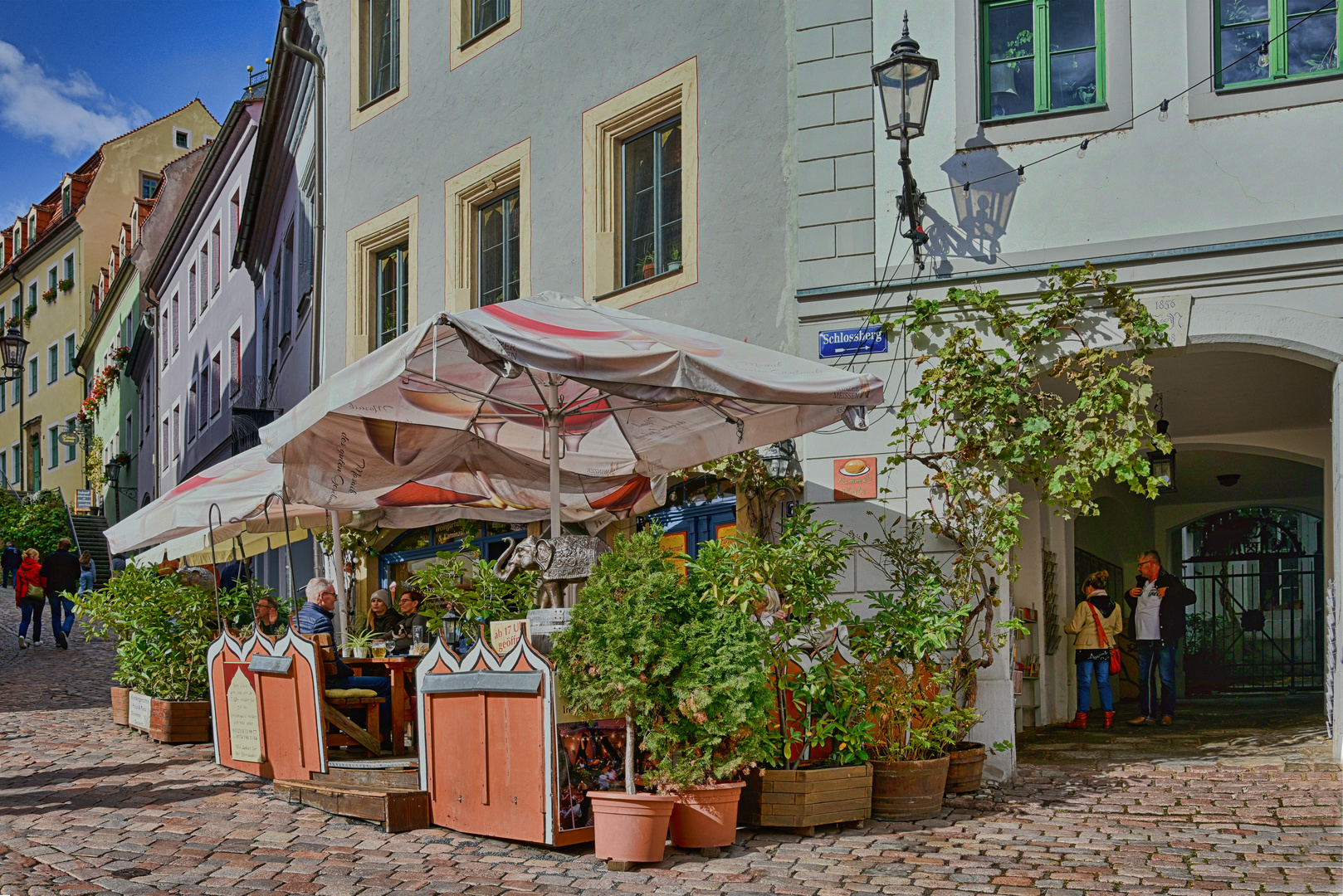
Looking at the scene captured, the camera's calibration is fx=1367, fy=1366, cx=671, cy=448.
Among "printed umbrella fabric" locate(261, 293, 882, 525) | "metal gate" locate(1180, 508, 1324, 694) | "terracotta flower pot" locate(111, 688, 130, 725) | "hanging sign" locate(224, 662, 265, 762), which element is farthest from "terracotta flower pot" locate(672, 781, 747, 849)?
"metal gate" locate(1180, 508, 1324, 694)

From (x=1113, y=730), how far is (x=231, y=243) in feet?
74.6

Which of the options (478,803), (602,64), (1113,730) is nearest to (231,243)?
(602,64)

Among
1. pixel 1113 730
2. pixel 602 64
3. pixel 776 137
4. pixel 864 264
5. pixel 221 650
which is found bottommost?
pixel 1113 730

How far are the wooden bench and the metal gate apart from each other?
1398 centimetres

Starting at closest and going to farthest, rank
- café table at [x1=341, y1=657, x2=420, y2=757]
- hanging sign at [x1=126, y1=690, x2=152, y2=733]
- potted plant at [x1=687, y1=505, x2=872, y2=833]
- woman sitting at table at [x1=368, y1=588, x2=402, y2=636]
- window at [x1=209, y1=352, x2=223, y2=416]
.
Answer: potted plant at [x1=687, y1=505, x2=872, y2=833], café table at [x1=341, y1=657, x2=420, y2=757], hanging sign at [x1=126, y1=690, x2=152, y2=733], woman sitting at table at [x1=368, y1=588, x2=402, y2=636], window at [x1=209, y1=352, x2=223, y2=416]

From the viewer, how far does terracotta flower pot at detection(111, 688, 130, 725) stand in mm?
12508

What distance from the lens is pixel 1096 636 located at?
12.6m

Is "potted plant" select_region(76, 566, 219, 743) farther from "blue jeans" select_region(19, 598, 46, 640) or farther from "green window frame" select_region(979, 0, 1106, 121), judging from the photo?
"blue jeans" select_region(19, 598, 46, 640)

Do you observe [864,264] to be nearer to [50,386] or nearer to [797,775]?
[797,775]

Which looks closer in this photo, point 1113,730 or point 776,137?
point 776,137

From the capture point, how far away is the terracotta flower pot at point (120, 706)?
1251cm

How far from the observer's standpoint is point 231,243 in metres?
29.2

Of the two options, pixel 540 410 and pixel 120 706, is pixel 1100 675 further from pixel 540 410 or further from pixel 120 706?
pixel 120 706

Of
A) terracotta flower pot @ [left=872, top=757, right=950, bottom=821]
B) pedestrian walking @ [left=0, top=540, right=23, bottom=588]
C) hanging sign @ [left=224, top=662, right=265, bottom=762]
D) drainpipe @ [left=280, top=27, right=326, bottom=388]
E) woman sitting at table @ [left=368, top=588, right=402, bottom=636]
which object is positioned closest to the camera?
terracotta flower pot @ [left=872, top=757, right=950, bottom=821]
